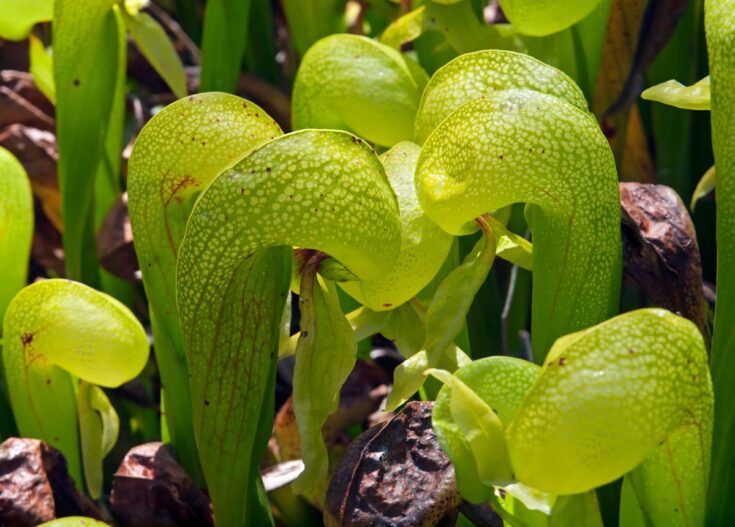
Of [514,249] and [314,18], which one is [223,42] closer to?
[314,18]

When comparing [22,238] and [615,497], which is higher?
[22,238]

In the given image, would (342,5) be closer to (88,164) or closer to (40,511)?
(88,164)

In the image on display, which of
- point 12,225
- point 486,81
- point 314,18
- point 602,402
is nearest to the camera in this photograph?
point 602,402

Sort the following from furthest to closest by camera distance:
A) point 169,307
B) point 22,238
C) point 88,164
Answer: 1. point 88,164
2. point 22,238
3. point 169,307

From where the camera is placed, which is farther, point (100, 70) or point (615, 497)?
point (100, 70)

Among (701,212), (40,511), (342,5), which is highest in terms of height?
(342,5)

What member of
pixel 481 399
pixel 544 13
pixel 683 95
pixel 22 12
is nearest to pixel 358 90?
pixel 544 13

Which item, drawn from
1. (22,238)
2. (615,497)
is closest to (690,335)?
(615,497)

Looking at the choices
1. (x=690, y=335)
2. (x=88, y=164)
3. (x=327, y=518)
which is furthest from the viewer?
(x=88, y=164)
